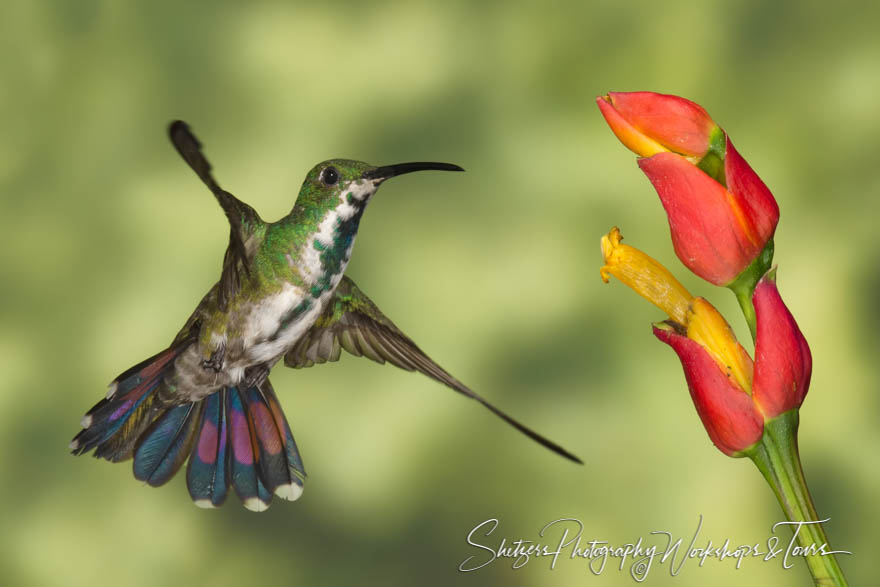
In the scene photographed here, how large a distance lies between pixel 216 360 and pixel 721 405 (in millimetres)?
291

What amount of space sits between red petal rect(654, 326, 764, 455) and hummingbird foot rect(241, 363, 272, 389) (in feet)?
0.87

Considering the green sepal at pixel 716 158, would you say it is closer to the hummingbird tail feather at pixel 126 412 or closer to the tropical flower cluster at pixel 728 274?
the tropical flower cluster at pixel 728 274

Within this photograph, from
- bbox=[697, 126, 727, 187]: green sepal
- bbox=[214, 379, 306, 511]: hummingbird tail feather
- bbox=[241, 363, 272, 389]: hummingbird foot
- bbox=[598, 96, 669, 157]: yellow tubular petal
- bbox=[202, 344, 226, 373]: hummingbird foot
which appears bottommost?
bbox=[214, 379, 306, 511]: hummingbird tail feather

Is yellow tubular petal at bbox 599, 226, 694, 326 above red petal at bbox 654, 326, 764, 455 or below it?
above

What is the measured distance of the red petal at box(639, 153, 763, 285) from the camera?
0.40m

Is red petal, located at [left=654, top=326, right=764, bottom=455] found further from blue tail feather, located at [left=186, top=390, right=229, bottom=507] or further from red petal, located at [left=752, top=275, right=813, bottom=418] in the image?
blue tail feather, located at [left=186, top=390, right=229, bottom=507]

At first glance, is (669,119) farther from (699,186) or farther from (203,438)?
(203,438)

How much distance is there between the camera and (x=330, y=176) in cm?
50

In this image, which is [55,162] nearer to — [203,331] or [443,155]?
[443,155]

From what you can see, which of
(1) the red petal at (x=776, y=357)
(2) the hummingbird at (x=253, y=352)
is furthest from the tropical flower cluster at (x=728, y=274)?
(2) the hummingbird at (x=253, y=352)

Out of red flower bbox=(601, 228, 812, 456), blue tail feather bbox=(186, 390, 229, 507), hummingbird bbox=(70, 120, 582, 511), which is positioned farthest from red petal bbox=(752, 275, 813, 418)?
blue tail feather bbox=(186, 390, 229, 507)

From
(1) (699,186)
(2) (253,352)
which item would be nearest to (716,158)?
(1) (699,186)

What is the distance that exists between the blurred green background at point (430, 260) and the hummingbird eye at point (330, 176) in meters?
0.52

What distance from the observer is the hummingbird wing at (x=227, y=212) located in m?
0.36
